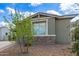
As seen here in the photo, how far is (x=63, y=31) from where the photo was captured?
12.0 feet

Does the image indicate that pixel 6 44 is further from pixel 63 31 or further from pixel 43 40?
pixel 63 31

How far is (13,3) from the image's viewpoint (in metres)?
3.67

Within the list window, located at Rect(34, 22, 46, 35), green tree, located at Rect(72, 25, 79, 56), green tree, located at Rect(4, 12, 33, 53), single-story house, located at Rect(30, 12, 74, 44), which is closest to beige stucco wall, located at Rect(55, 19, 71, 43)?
single-story house, located at Rect(30, 12, 74, 44)

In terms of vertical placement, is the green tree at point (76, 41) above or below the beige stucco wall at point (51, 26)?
below

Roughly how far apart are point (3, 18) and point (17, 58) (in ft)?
2.52

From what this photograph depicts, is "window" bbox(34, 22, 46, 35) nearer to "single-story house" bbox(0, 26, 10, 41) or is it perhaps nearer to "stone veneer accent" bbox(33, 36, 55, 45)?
"stone veneer accent" bbox(33, 36, 55, 45)

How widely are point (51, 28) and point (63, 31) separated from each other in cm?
22

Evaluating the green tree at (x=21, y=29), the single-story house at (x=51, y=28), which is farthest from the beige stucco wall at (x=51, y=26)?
the green tree at (x=21, y=29)

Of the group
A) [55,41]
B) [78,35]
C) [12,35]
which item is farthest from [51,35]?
[12,35]

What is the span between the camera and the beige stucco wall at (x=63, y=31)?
3620mm

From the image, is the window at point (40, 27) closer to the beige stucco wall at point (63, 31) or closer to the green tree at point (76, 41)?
the beige stucco wall at point (63, 31)

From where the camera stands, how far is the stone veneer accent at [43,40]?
3.66 meters

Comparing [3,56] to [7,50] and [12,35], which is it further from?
[12,35]

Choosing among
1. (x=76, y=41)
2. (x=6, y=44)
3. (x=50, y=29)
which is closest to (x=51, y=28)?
(x=50, y=29)
